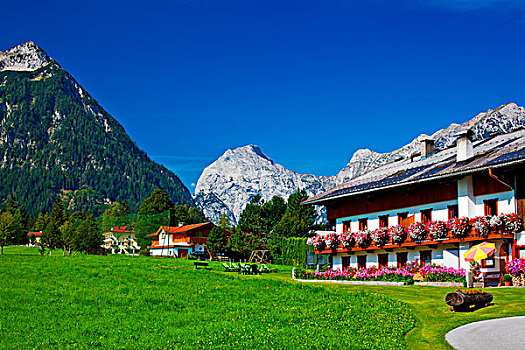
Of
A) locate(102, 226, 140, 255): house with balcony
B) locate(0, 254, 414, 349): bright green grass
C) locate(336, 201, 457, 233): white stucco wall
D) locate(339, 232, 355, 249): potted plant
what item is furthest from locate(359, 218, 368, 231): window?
locate(102, 226, 140, 255): house with balcony

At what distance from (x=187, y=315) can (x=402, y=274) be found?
18.1m

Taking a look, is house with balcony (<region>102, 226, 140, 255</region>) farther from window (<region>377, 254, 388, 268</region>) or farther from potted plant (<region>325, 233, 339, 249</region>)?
window (<region>377, 254, 388, 268</region>)

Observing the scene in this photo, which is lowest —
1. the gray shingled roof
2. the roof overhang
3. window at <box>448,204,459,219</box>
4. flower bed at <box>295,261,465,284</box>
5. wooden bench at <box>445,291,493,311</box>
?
wooden bench at <box>445,291,493,311</box>

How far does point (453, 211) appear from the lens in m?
36.3

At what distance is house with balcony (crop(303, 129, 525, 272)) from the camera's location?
32062 millimetres

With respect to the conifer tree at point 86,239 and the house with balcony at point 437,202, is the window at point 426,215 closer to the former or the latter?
the house with balcony at point 437,202

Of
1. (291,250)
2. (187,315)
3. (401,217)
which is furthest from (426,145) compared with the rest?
(187,315)

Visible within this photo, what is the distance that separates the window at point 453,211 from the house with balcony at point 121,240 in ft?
210

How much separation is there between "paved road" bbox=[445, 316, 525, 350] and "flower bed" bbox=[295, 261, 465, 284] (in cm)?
1292

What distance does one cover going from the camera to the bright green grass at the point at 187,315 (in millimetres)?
15047

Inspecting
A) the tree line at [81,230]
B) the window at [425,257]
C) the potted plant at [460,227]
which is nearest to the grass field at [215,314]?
the potted plant at [460,227]

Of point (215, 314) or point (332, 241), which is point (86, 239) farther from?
point (215, 314)

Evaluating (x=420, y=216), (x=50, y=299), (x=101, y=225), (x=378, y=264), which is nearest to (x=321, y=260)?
(x=378, y=264)

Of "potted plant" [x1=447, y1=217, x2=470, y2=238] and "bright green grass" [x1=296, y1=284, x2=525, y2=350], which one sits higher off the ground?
"potted plant" [x1=447, y1=217, x2=470, y2=238]
